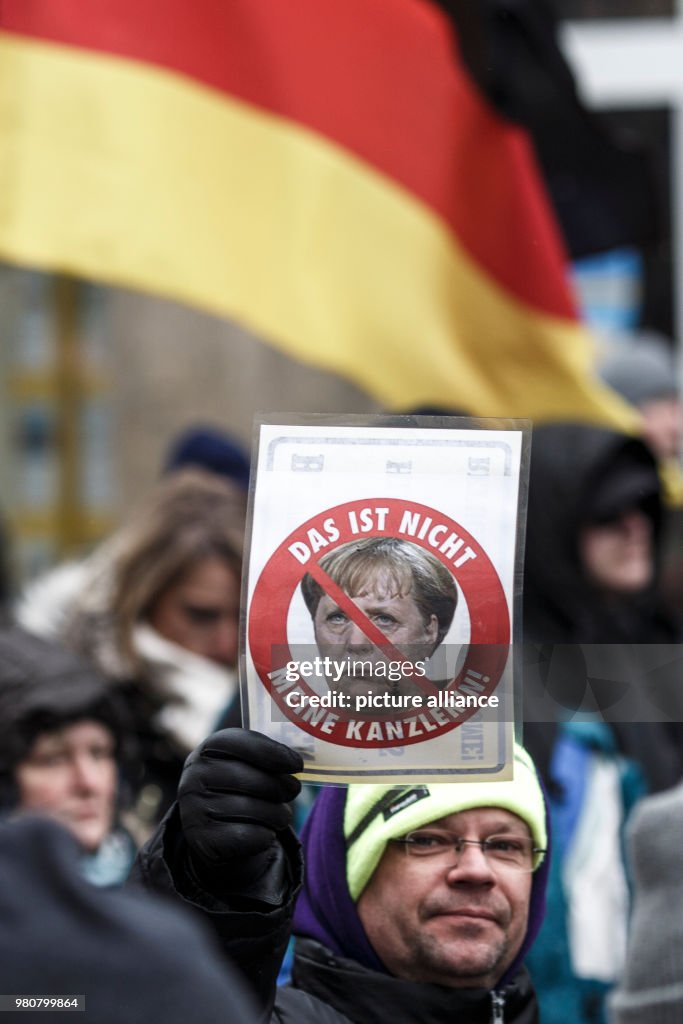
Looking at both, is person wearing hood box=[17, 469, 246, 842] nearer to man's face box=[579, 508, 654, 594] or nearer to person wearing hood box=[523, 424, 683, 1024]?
person wearing hood box=[523, 424, 683, 1024]

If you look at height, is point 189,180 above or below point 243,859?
above

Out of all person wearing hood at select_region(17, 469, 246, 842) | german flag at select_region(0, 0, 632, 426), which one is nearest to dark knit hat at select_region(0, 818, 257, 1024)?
person wearing hood at select_region(17, 469, 246, 842)

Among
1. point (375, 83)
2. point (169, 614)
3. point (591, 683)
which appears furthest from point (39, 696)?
point (375, 83)

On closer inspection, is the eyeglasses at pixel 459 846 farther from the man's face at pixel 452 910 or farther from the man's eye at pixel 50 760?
the man's eye at pixel 50 760

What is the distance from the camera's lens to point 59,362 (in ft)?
32.8

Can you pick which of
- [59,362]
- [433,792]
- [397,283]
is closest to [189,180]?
[397,283]

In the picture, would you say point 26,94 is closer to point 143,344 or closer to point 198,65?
point 198,65

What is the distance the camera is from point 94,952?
115 centimetres

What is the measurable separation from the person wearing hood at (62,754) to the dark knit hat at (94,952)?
192cm

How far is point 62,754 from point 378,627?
164 cm

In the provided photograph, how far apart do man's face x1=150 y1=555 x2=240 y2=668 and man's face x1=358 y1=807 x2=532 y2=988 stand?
198cm

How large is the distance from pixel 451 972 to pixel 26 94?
2.56 meters

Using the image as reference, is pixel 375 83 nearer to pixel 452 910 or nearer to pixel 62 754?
pixel 62 754

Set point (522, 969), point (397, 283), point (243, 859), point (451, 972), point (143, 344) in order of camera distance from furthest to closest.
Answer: point (143, 344)
point (397, 283)
point (522, 969)
point (451, 972)
point (243, 859)
